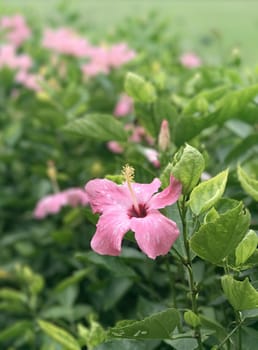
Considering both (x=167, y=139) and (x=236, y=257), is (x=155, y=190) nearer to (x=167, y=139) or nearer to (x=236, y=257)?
(x=236, y=257)

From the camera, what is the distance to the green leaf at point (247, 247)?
31.0 inches

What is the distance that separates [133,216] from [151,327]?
129 mm

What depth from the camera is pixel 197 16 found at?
430 centimetres

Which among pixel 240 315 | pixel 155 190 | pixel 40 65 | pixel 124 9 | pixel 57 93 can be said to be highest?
pixel 155 190

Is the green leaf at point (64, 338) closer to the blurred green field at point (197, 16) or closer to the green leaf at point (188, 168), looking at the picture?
the green leaf at point (188, 168)

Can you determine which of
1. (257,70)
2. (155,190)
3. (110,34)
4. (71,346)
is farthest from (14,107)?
(155,190)

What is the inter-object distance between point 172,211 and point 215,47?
120 inches

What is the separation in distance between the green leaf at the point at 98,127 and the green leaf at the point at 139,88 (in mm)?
53

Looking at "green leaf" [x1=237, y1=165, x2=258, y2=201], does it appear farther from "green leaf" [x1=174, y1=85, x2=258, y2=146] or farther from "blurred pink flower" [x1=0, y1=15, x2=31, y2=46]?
"blurred pink flower" [x1=0, y1=15, x2=31, y2=46]

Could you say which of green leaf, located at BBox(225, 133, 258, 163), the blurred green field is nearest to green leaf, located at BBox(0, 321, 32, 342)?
green leaf, located at BBox(225, 133, 258, 163)

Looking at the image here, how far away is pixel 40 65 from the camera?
264 cm

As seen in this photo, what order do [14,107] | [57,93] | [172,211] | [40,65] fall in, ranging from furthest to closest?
1. [40,65]
2. [14,107]
3. [57,93]
4. [172,211]

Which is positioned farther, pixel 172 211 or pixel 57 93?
pixel 57 93

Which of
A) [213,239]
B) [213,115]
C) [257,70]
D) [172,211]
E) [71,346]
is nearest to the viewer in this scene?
[213,239]
